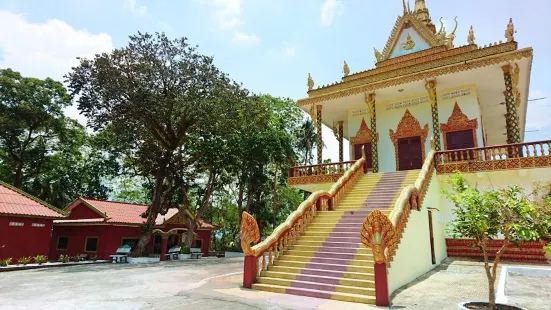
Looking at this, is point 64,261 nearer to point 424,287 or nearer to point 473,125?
point 424,287

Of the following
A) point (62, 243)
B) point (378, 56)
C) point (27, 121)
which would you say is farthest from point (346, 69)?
point (27, 121)

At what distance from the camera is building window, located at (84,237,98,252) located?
1922 centimetres

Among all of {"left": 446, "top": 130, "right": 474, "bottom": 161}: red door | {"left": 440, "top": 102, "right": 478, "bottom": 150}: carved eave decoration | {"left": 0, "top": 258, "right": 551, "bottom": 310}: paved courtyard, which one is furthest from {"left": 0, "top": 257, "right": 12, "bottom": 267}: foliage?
{"left": 446, "top": 130, "right": 474, "bottom": 161}: red door

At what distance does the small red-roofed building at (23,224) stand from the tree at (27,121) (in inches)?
381

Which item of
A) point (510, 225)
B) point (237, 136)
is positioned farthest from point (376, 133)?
point (510, 225)

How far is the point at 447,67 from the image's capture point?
1255 cm

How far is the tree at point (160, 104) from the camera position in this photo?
16672 mm

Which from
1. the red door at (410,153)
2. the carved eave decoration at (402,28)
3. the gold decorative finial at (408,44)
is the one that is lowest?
the red door at (410,153)

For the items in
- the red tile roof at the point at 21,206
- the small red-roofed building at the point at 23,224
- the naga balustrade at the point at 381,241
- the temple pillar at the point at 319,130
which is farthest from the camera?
the temple pillar at the point at 319,130

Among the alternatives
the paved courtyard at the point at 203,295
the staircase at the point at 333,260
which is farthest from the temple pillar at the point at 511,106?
the paved courtyard at the point at 203,295

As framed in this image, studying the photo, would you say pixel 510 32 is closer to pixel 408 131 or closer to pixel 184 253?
pixel 408 131

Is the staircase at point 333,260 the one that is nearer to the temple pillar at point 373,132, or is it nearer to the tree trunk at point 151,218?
the temple pillar at point 373,132

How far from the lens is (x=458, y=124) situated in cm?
1372

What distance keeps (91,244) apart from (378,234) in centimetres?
1795
